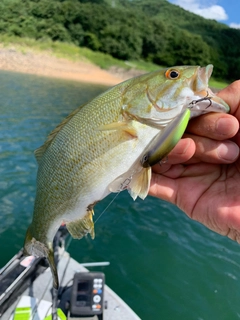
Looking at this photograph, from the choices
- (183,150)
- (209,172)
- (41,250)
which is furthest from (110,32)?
(41,250)

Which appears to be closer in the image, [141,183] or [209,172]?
[141,183]

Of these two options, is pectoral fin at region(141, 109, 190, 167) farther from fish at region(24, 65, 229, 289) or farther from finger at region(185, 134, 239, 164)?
finger at region(185, 134, 239, 164)

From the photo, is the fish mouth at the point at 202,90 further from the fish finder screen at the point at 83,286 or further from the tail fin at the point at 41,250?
the fish finder screen at the point at 83,286

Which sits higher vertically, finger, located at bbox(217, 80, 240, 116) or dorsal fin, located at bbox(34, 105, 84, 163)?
finger, located at bbox(217, 80, 240, 116)

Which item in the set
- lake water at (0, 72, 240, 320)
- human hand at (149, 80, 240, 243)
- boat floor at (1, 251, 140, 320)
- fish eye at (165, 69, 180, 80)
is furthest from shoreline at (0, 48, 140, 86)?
fish eye at (165, 69, 180, 80)

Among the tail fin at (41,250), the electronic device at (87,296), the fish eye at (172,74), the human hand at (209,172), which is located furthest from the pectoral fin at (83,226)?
the electronic device at (87,296)

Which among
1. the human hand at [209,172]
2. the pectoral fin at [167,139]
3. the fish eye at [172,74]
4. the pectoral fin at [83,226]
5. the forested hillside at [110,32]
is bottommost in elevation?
the pectoral fin at [83,226]

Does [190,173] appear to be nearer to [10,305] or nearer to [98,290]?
[98,290]

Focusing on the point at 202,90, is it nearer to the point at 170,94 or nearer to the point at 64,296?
the point at 170,94
